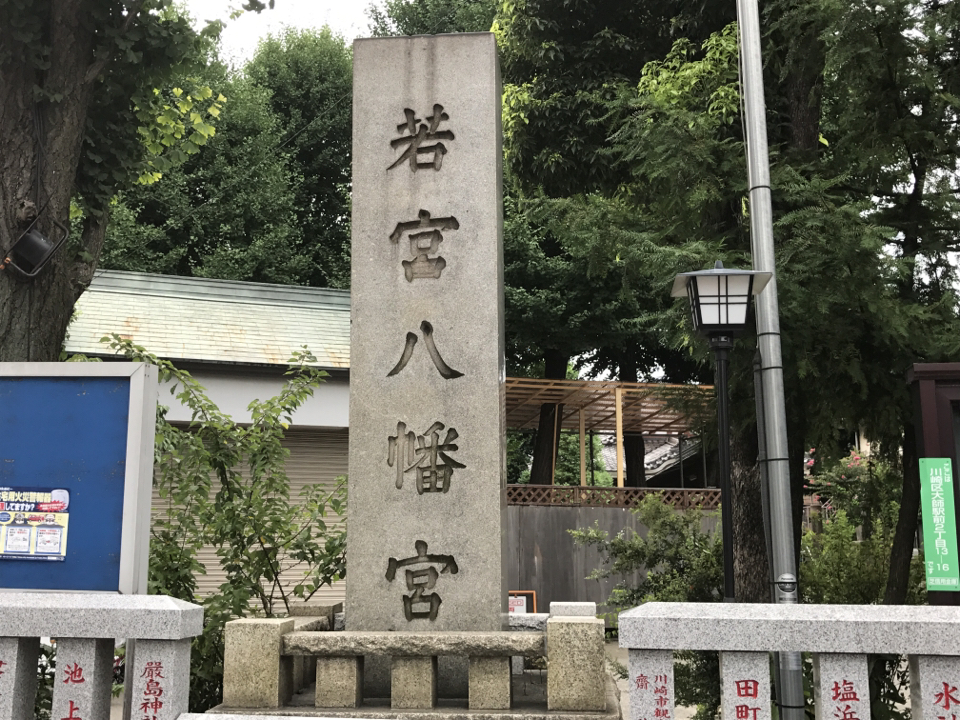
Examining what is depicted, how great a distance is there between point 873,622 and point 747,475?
7.23 metres

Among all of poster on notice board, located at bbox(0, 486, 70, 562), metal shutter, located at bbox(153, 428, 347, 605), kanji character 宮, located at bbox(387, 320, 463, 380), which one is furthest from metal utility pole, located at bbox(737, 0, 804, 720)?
metal shutter, located at bbox(153, 428, 347, 605)

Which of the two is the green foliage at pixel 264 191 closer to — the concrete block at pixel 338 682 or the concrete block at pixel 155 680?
the concrete block at pixel 338 682

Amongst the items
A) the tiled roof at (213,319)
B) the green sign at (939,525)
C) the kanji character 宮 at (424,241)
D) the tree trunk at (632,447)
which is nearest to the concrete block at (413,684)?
the kanji character 宮 at (424,241)

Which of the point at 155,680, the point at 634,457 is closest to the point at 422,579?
the point at 155,680

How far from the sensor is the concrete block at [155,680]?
3.84 meters

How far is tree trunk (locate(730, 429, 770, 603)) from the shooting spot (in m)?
10.5

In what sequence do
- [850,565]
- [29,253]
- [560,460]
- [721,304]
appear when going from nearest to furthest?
[29,253] → [721,304] → [850,565] → [560,460]

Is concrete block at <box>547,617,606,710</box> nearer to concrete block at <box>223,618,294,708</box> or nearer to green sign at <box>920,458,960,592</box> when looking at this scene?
concrete block at <box>223,618,294,708</box>

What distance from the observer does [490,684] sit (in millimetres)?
4809

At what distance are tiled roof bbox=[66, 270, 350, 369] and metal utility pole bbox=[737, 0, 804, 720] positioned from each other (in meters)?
7.58

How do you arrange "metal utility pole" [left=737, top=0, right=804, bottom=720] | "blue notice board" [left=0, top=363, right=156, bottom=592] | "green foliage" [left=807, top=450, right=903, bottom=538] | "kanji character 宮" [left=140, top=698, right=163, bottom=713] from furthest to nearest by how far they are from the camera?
"green foliage" [left=807, top=450, right=903, bottom=538], "metal utility pole" [left=737, top=0, right=804, bottom=720], "blue notice board" [left=0, top=363, right=156, bottom=592], "kanji character 宮" [left=140, top=698, right=163, bottom=713]

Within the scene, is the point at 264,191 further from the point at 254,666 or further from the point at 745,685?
the point at 745,685

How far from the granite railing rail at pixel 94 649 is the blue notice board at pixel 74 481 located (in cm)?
28

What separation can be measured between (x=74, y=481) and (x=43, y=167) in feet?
12.9
